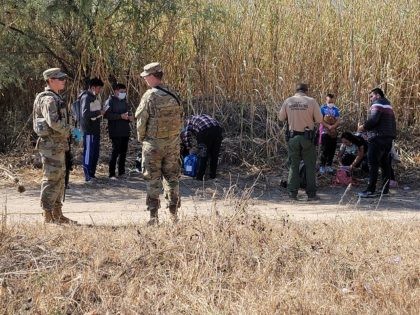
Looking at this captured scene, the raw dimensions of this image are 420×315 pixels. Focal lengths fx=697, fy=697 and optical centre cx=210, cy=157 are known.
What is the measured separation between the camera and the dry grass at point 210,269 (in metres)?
5.25

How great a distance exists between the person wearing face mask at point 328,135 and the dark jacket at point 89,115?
A: 3.66m

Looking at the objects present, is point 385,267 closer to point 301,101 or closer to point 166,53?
point 301,101

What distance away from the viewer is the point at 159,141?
24.8 feet

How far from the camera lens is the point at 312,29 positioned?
13.0 meters

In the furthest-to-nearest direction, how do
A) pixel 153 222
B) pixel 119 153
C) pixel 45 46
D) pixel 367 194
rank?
pixel 45 46
pixel 119 153
pixel 367 194
pixel 153 222

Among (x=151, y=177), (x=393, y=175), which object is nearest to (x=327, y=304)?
(x=151, y=177)

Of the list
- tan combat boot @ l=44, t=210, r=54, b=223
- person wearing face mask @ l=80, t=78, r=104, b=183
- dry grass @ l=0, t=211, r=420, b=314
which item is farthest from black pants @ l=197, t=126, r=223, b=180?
dry grass @ l=0, t=211, r=420, b=314

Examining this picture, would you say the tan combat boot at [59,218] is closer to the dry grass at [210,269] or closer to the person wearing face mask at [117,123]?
the dry grass at [210,269]

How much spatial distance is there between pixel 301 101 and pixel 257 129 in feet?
8.99

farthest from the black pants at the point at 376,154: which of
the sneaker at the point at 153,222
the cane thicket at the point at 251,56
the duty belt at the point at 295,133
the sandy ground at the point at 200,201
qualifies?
the sneaker at the point at 153,222

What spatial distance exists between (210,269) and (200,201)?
13.1ft

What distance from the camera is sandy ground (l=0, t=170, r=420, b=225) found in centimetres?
848

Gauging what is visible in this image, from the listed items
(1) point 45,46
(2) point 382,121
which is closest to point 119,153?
(1) point 45,46

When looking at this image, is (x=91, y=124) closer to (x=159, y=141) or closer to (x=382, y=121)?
(x=159, y=141)
